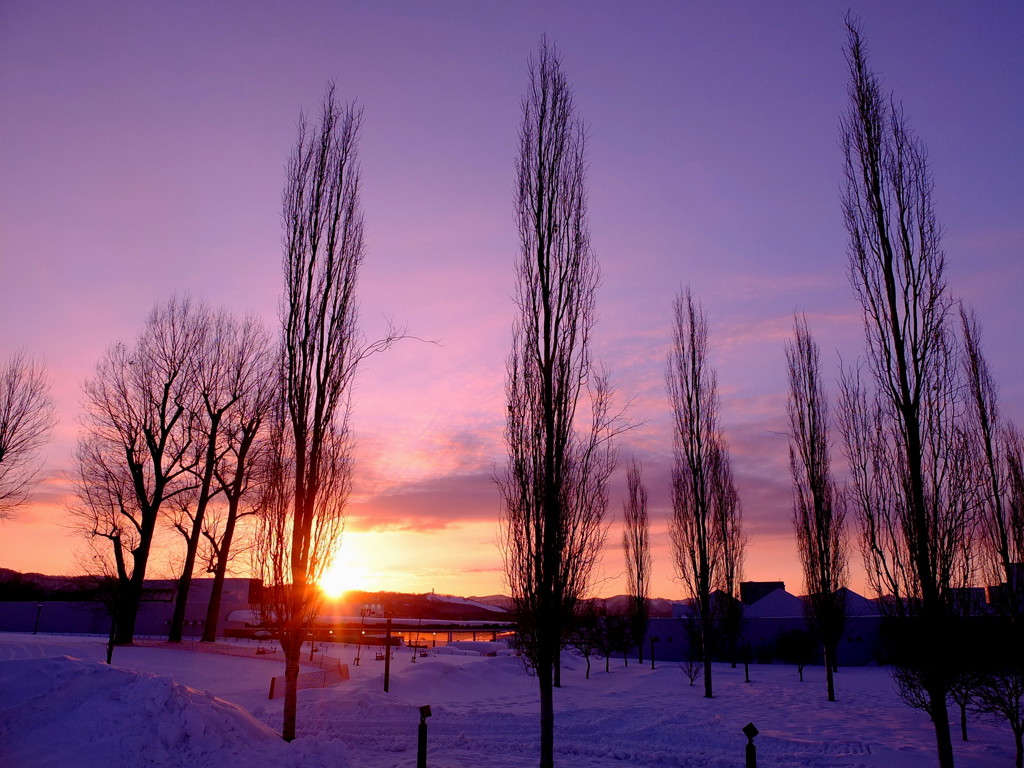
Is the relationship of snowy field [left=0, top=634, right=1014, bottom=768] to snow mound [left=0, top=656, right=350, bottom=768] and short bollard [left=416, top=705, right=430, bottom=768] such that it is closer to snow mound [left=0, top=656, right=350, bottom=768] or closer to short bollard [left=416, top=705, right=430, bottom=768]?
snow mound [left=0, top=656, right=350, bottom=768]

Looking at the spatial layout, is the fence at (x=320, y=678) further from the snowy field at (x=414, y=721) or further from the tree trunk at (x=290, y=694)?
the tree trunk at (x=290, y=694)

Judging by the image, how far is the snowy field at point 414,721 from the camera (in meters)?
8.87

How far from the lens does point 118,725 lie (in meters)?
8.83

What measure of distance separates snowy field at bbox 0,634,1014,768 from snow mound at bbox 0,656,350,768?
0.02 metres

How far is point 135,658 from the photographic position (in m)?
22.0

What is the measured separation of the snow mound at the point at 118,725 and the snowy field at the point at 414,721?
24mm

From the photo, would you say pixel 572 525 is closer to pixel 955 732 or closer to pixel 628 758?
pixel 628 758

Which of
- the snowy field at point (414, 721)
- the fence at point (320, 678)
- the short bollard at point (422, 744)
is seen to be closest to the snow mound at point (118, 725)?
the snowy field at point (414, 721)

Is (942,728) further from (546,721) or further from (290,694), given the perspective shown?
(290,694)

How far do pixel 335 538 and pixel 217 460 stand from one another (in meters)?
19.0

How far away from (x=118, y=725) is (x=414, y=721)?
299 inches

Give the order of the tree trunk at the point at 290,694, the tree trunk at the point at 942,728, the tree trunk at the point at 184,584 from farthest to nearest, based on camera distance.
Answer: the tree trunk at the point at 184,584, the tree trunk at the point at 290,694, the tree trunk at the point at 942,728

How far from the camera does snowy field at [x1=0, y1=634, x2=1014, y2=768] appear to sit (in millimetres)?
8867

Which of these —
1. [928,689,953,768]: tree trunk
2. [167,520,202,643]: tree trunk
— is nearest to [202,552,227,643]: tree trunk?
[167,520,202,643]: tree trunk
